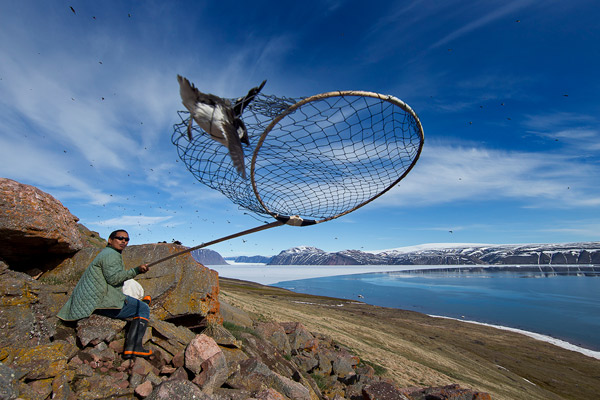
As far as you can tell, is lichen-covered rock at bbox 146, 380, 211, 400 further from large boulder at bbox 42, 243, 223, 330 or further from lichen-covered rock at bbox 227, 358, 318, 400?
large boulder at bbox 42, 243, 223, 330

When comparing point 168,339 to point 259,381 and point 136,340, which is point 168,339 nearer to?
point 136,340

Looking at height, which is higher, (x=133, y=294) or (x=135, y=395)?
(x=133, y=294)

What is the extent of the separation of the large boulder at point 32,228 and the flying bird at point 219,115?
5.14 metres

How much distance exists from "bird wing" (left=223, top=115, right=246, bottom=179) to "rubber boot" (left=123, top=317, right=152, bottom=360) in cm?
348

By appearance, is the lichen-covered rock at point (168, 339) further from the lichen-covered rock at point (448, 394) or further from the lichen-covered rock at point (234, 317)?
the lichen-covered rock at point (448, 394)

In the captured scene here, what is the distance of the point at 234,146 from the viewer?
3500 millimetres

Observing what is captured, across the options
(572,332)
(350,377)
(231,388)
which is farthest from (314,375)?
(572,332)

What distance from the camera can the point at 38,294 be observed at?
499 cm

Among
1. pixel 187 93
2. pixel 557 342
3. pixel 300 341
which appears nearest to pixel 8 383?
pixel 187 93

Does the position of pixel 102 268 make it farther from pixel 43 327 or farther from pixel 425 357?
pixel 425 357

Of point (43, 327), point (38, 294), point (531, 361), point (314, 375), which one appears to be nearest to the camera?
point (43, 327)

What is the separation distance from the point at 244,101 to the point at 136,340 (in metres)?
4.34

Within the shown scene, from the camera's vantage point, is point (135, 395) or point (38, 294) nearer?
point (135, 395)

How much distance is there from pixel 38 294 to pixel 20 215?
2.12m
